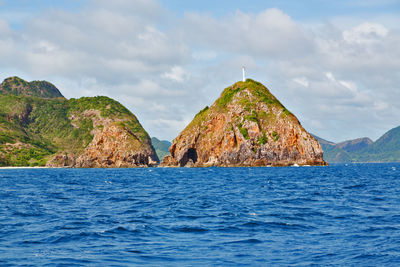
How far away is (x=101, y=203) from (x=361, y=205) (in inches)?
1075

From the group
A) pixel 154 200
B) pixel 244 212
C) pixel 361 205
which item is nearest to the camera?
pixel 244 212

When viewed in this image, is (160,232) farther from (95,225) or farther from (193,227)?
(95,225)

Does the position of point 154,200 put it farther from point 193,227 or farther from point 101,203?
point 193,227

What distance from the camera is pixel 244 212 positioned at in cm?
3450

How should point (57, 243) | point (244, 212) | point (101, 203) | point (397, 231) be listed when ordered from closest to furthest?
point (57, 243)
point (397, 231)
point (244, 212)
point (101, 203)

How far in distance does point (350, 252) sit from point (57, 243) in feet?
54.7

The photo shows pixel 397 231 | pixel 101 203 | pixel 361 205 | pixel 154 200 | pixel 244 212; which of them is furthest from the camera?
pixel 154 200

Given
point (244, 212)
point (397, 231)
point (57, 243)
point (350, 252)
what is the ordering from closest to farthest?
point (350, 252) → point (57, 243) → point (397, 231) → point (244, 212)

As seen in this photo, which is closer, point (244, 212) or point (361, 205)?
point (244, 212)

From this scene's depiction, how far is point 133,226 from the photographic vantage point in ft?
91.6

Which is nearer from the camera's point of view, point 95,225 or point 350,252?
→ point 350,252

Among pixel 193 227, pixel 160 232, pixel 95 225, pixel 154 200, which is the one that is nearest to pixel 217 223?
pixel 193 227

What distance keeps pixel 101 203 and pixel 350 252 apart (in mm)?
28637

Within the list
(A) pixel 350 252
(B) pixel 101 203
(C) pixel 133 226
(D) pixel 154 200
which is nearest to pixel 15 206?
(B) pixel 101 203
